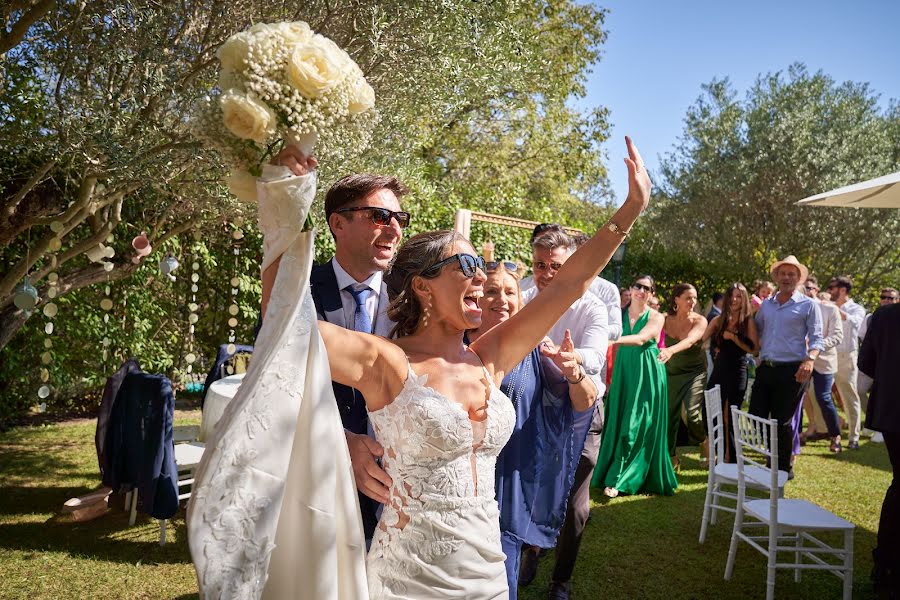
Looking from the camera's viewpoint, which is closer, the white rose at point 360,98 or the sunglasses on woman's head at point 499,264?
the white rose at point 360,98

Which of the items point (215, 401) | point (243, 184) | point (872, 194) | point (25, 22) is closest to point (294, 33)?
point (243, 184)

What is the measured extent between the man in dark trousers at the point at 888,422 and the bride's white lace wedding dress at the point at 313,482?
321 centimetres

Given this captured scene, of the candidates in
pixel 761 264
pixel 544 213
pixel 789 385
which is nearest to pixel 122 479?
pixel 789 385

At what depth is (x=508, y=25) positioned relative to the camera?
18.6 ft

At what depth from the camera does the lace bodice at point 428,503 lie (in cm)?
199

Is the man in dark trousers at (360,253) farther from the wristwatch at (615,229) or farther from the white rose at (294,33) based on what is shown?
the white rose at (294,33)

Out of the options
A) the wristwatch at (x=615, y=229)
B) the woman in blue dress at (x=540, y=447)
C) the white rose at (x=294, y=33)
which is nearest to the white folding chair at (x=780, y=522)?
the woman in blue dress at (x=540, y=447)

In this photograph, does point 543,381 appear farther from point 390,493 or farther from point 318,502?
point 318,502

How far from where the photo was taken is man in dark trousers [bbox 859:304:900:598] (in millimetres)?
Result: 4090

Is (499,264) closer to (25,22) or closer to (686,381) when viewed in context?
(25,22)

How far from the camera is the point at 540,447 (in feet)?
9.44

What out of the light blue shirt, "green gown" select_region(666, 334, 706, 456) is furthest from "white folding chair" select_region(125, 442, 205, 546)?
the light blue shirt

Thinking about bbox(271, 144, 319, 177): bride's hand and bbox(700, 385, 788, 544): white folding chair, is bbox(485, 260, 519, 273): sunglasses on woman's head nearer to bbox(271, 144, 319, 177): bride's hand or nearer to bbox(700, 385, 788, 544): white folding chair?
bbox(271, 144, 319, 177): bride's hand

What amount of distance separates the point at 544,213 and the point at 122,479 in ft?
34.9
